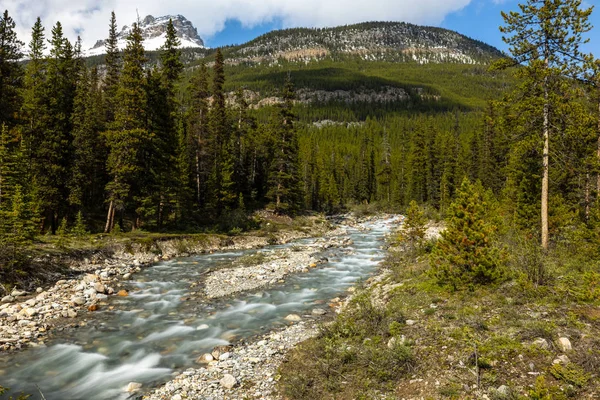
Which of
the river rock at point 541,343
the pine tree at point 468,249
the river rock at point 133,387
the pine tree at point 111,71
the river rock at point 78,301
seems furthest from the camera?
the pine tree at point 111,71

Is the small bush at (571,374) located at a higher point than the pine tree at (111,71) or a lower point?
lower

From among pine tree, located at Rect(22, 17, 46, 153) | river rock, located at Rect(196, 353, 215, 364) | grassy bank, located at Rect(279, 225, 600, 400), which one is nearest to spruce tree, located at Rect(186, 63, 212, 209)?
pine tree, located at Rect(22, 17, 46, 153)

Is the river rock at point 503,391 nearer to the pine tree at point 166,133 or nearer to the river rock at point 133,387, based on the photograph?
the river rock at point 133,387

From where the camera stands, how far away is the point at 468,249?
1112 cm

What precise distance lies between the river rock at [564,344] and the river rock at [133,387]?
9.68 meters

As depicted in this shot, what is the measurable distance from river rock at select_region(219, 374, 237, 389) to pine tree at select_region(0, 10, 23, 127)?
26500 mm

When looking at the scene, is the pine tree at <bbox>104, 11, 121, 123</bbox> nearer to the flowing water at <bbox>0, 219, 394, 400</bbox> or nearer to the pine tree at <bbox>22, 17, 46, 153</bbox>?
the pine tree at <bbox>22, 17, 46, 153</bbox>

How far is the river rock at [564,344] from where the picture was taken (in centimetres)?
683

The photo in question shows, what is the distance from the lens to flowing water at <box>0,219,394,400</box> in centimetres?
921

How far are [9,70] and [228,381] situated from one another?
28.8 m

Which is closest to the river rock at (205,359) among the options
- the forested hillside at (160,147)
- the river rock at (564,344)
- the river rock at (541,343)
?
the river rock at (541,343)

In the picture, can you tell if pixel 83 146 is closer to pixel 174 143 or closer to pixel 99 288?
pixel 174 143

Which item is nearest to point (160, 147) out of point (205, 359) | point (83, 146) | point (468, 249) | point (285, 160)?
point (83, 146)

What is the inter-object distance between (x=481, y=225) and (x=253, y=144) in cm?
4539
